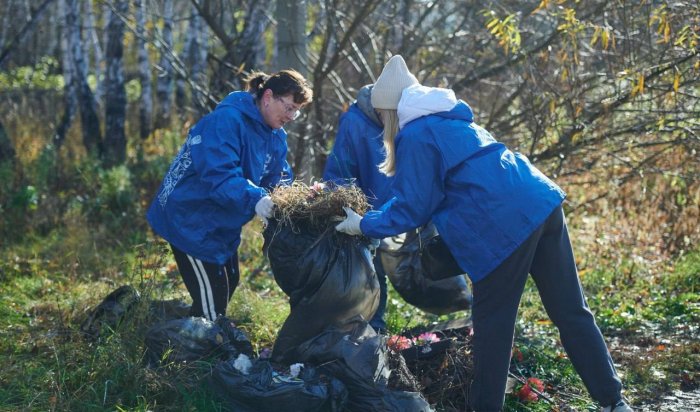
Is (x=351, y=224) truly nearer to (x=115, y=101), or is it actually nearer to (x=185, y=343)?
(x=185, y=343)

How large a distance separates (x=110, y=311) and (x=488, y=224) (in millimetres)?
2359

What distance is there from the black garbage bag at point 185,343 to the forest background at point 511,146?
0.41ft

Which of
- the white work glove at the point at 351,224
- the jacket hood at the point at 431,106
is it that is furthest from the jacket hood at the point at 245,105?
the jacket hood at the point at 431,106

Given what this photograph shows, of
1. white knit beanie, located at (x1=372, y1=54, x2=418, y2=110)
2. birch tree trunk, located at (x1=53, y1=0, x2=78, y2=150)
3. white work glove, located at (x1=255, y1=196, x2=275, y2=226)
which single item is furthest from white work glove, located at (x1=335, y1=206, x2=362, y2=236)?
birch tree trunk, located at (x1=53, y1=0, x2=78, y2=150)

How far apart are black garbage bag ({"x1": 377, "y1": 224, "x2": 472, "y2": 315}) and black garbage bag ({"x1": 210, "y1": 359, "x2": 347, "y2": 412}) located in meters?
1.12

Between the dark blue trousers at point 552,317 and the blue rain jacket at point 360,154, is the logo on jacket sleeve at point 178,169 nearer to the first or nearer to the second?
the blue rain jacket at point 360,154

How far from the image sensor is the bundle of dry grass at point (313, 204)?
4148 millimetres

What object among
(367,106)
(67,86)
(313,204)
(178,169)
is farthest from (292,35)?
(67,86)

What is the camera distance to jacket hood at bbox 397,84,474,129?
151 inches

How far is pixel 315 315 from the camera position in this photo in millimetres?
4148

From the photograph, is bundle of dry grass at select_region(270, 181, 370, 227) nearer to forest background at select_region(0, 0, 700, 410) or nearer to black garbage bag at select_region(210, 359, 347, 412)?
black garbage bag at select_region(210, 359, 347, 412)

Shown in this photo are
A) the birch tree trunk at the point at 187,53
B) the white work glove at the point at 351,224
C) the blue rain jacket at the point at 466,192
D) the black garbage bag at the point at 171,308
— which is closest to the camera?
Answer: the blue rain jacket at the point at 466,192

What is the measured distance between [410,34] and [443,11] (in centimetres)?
67

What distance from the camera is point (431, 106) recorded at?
3838 mm
